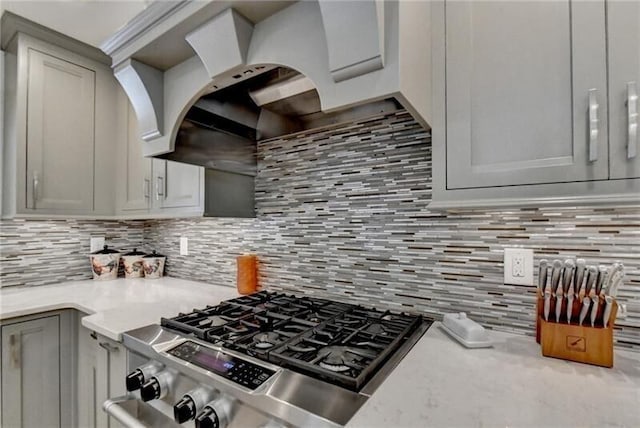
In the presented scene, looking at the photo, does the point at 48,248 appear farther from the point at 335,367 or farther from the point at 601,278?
the point at 601,278

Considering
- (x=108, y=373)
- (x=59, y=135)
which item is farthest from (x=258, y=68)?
(x=59, y=135)

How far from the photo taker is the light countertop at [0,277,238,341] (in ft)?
4.12

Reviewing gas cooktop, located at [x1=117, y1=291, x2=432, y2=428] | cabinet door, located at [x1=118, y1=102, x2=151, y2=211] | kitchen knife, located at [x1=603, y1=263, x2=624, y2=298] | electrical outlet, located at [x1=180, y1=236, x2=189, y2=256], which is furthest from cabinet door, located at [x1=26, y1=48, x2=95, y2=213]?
kitchen knife, located at [x1=603, y1=263, x2=624, y2=298]

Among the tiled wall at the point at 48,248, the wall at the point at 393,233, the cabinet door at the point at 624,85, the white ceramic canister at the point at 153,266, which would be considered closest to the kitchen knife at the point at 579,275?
the wall at the point at 393,233

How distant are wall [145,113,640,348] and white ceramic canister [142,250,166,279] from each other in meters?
0.65

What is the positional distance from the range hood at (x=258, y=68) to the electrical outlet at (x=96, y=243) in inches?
51.6

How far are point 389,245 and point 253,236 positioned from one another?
2.67 ft

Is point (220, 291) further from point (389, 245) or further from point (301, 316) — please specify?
point (389, 245)

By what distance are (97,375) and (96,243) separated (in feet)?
4.01

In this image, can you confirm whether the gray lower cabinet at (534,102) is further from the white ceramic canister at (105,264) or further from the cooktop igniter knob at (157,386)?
the white ceramic canister at (105,264)

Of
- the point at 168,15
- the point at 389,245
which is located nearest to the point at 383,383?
the point at 389,245

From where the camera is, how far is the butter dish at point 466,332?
0.95 m

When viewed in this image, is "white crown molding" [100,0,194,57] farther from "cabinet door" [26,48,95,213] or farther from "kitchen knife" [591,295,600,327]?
"kitchen knife" [591,295,600,327]

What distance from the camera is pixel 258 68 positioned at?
1.01 meters
